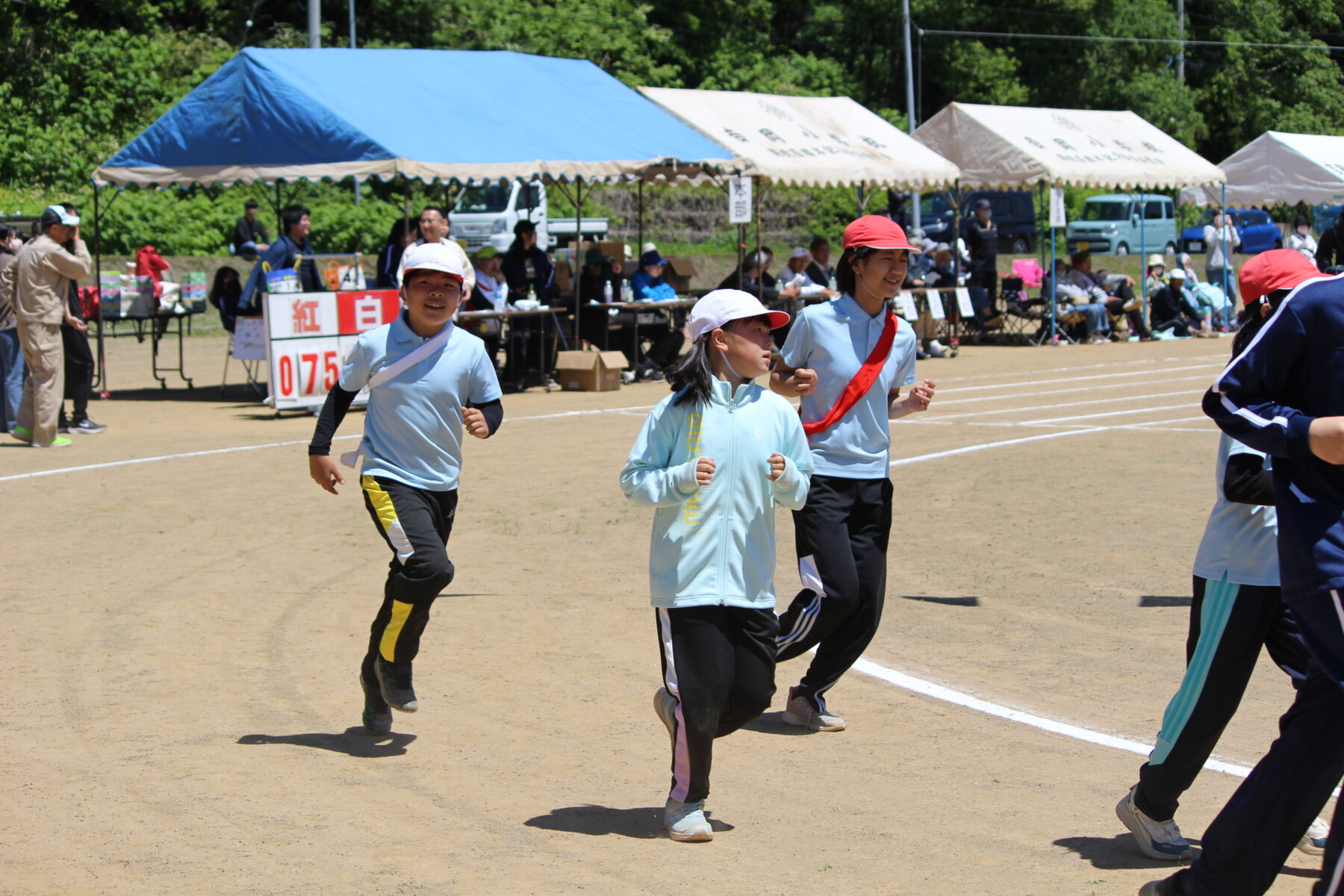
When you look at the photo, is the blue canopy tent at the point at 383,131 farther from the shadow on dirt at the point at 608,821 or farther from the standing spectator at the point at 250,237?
the shadow on dirt at the point at 608,821

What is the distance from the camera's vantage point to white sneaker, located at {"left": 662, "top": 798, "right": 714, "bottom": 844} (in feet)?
16.1

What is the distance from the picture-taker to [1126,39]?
55.2 metres

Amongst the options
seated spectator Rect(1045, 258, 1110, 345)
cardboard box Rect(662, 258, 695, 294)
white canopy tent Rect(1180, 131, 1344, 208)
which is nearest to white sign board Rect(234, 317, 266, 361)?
cardboard box Rect(662, 258, 695, 294)

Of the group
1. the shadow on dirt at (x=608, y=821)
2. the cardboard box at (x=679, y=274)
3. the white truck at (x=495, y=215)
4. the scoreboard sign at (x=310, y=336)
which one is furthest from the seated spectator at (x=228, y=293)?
the shadow on dirt at (x=608, y=821)

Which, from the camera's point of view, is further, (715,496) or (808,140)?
(808,140)

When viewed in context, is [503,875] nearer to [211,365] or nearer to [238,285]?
[238,285]

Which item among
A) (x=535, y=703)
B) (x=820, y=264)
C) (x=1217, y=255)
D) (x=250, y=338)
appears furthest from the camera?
(x=1217, y=255)

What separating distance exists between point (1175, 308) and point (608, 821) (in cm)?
2572

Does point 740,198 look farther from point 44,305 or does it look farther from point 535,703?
point 535,703

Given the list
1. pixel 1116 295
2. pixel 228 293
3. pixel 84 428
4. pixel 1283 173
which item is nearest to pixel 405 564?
pixel 84 428

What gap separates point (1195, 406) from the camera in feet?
58.3

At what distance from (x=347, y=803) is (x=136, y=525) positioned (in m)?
5.97

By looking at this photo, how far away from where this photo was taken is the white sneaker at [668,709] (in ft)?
16.3

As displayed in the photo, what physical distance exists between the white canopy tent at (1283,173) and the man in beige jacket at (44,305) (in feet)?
75.8
